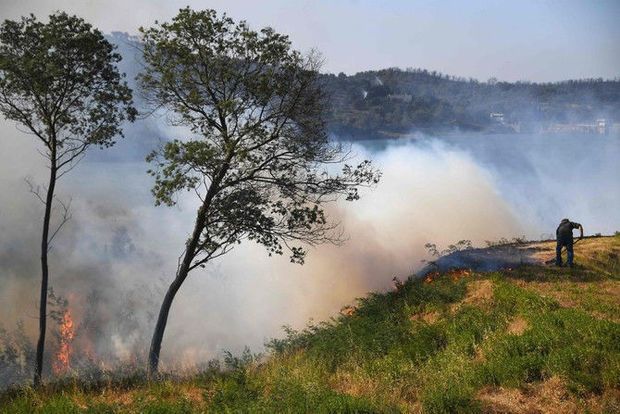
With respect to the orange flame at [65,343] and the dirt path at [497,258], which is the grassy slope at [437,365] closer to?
the dirt path at [497,258]

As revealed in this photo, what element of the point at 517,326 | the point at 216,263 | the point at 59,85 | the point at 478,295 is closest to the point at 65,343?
the point at 216,263

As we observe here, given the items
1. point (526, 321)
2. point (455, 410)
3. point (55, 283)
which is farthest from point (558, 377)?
point (55, 283)

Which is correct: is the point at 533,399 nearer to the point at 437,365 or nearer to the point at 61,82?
the point at 437,365

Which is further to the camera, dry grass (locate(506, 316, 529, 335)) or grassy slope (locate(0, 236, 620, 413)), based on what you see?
dry grass (locate(506, 316, 529, 335))

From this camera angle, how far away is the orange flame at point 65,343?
125ft

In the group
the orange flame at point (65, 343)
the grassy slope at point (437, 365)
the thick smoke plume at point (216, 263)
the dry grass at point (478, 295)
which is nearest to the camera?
the grassy slope at point (437, 365)

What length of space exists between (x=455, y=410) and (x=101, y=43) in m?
15.6

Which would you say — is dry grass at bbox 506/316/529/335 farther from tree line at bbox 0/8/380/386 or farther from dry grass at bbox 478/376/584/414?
tree line at bbox 0/8/380/386

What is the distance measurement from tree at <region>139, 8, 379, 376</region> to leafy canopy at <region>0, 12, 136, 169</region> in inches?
68.6

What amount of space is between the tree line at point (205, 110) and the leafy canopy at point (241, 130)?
1.6 inches

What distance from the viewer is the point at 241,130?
52.9ft

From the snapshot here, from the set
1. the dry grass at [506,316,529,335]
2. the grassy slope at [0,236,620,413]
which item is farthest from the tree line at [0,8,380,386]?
the dry grass at [506,316,529,335]

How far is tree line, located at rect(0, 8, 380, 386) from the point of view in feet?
50.6

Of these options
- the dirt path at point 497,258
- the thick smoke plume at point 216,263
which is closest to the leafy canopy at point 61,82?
the dirt path at point 497,258
